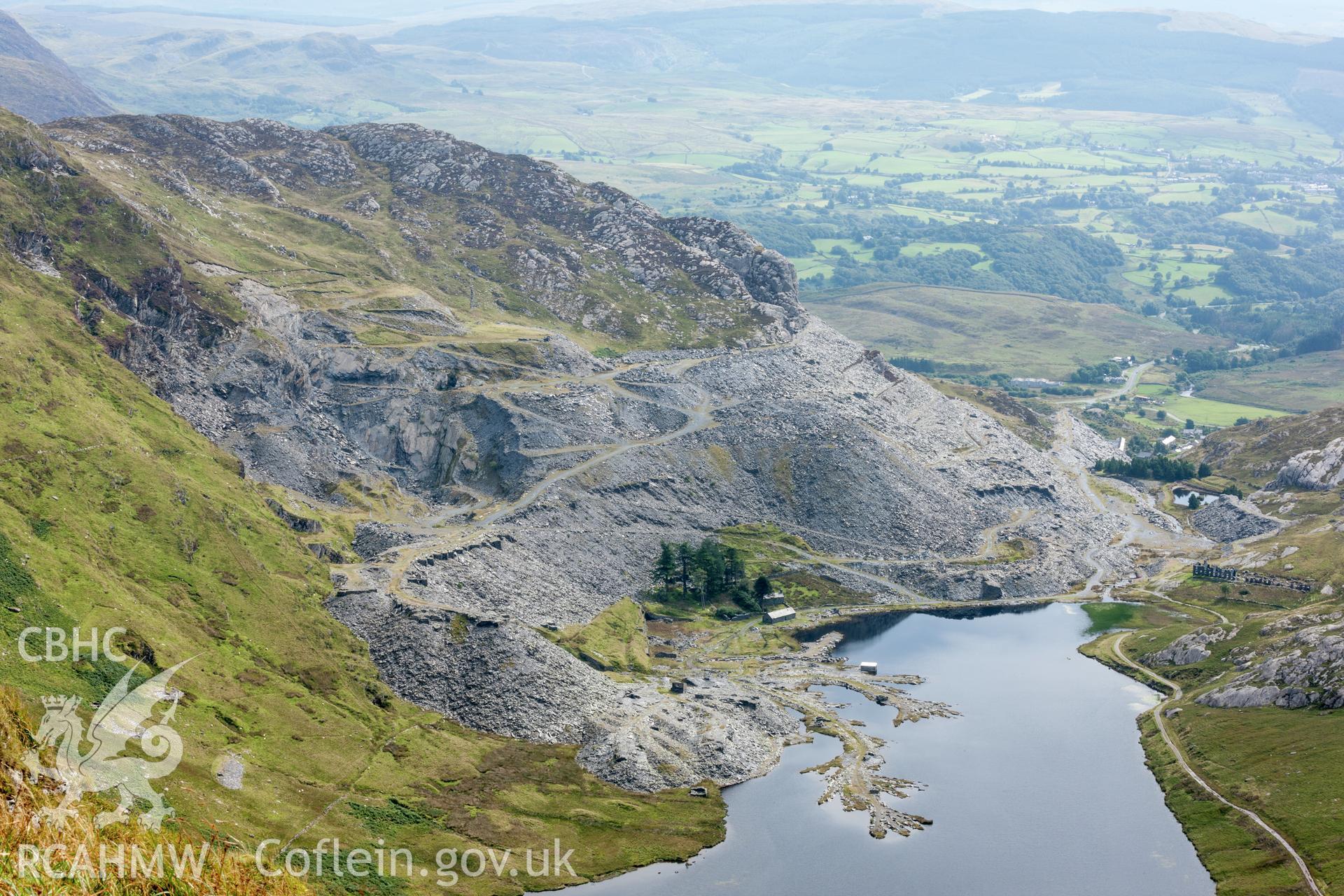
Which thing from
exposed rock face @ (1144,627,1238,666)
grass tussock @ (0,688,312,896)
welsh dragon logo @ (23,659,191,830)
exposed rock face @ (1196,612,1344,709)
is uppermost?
grass tussock @ (0,688,312,896)

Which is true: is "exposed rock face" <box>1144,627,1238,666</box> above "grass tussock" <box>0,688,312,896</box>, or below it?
below

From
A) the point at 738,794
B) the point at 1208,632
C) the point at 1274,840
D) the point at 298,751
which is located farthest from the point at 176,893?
the point at 1208,632

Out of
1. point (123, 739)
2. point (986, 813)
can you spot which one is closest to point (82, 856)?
point (123, 739)

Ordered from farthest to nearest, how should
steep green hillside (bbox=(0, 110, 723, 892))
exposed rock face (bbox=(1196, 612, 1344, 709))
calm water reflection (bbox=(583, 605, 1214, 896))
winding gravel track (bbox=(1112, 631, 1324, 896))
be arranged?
exposed rock face (bbox=(1196, 612, 1344, 709))
calm water reflection (bbox=(583, 605, 1214, 896))
winding gravel track (bbox=(1112, 631, 1324, 896))
steep green hillside (bbox=(0, 110, 723, 892))

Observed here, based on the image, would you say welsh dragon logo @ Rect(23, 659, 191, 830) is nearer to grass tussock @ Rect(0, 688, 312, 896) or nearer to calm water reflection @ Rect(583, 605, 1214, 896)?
grass tussock @ Rect(0, 688, 312, 896)

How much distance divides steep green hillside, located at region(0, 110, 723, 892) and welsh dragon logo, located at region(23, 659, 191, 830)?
1781 millimetres

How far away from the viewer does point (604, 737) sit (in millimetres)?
147625

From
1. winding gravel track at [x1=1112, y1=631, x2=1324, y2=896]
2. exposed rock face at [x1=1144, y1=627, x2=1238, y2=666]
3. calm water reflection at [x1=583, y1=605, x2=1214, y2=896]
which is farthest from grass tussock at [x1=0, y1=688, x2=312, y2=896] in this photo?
exposed rock face at [x1=1144, y1=627, x2=1238, y2=666]

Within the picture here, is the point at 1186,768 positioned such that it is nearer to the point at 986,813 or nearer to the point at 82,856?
the point at 986,813

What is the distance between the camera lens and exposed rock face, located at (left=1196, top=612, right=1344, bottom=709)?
155500mm

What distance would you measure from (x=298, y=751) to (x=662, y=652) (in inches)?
2630

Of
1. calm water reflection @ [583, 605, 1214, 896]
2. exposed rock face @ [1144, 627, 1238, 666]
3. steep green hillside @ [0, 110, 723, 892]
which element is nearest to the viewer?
steep green hillside @ [0, 110, 723, 892]

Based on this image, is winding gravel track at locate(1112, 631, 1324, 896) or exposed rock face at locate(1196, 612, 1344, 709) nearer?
winding gravel track at locate(1112, 631, 1324, 896)

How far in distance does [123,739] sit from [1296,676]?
13442 cm
